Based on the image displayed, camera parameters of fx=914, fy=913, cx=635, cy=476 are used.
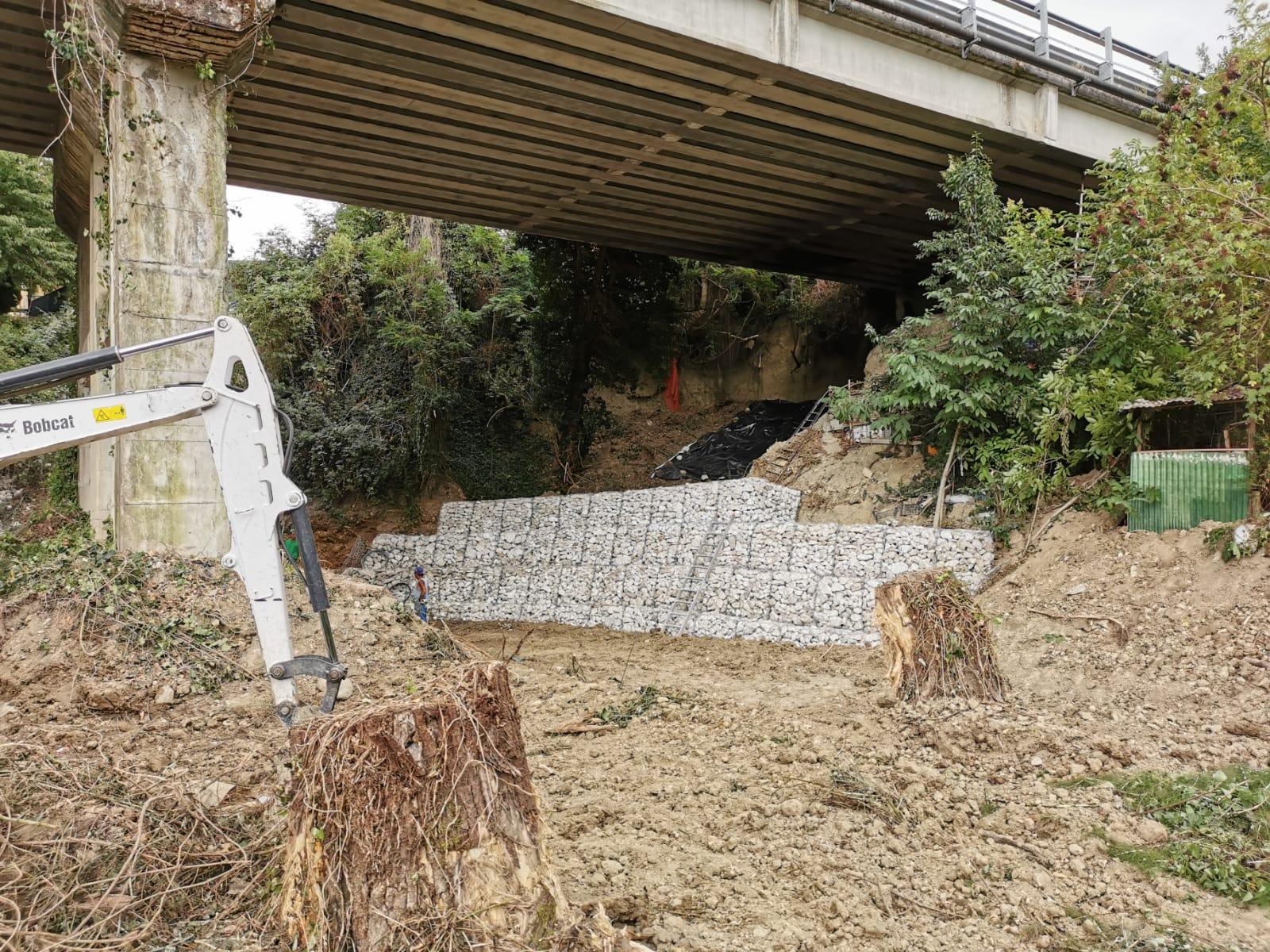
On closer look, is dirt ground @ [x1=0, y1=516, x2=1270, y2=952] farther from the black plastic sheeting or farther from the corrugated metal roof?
the black plastic sheeting

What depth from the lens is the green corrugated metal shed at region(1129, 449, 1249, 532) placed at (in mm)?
9508

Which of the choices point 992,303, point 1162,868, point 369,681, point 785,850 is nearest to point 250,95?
point 369,681

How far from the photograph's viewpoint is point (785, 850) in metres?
4.84

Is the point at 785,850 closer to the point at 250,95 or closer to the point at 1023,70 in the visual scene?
the point at 250,95

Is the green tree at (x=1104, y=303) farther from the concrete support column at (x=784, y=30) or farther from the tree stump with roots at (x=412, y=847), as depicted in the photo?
the tree stump with roots at (x=412, y=847)

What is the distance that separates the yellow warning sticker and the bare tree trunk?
33.6 feet

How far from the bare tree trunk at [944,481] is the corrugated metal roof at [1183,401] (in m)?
2.21

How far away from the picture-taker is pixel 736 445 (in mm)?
18906

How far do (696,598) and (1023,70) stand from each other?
29.1 ft

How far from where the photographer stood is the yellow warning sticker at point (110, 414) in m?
4.14

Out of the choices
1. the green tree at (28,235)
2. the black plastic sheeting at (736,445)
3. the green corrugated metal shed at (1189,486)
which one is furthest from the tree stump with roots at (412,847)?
the green tree at (28,235)

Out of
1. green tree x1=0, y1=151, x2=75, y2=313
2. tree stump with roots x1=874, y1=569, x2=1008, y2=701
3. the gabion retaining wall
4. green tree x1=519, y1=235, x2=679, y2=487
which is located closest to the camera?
tree stump with roots x1=874, y1=569, x2=1008, y2=701

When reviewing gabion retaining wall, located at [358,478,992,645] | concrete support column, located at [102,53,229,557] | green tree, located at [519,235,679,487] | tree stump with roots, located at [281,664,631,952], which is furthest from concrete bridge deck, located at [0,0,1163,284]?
→ tree stump with roots, located at [281,664,631,952]

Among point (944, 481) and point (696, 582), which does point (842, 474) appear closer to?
point (944, 481)
